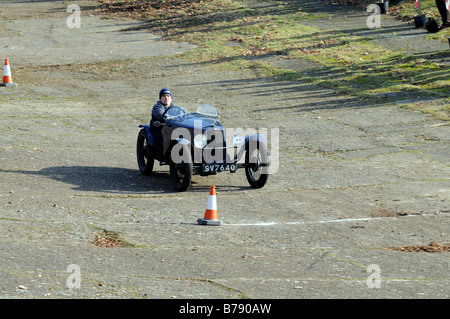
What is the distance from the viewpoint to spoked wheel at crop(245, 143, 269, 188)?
12.4m

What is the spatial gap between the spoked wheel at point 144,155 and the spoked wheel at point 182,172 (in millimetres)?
806

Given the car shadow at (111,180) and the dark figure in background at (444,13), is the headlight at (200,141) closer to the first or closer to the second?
the car shadow at (111,180)

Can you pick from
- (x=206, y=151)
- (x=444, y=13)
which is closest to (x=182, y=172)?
(x=206, y=151)

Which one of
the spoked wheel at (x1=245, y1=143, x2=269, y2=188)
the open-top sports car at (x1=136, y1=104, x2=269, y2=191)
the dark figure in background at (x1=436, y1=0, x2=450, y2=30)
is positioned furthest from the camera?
the dark figure in background at (x1=436, y1=0, x2=450, y2=30)

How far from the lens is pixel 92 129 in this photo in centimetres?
1708

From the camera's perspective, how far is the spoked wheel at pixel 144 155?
13.3m

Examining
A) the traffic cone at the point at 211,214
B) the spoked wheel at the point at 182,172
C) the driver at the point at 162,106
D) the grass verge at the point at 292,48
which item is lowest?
the traffic cone at the point at 211,214

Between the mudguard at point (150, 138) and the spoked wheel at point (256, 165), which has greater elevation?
the mudguard at point (150, 138)

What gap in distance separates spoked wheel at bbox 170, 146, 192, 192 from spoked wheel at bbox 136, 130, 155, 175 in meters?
0.81

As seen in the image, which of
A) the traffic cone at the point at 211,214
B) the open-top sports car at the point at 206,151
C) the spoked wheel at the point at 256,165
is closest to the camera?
the traffic cone at the point at 211,214

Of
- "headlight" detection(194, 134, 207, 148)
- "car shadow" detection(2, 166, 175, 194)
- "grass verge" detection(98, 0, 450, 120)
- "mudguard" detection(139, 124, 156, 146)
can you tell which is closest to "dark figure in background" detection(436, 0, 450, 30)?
"grass verge" detection(98, 0, 450, 120)

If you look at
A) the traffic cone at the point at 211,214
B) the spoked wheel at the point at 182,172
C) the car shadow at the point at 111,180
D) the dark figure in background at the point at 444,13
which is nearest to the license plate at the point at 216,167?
the spoked wheel at the point at 182,172

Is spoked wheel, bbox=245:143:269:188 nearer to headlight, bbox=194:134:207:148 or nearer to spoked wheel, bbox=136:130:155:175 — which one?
headlight, bbox=194:134:207:148
